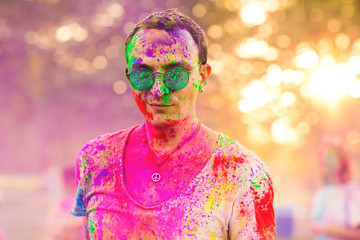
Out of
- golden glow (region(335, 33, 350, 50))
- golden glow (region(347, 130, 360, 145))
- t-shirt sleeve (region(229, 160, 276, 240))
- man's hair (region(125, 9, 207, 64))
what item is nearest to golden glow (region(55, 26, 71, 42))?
golden glow (region(335, 33, 350, 50))

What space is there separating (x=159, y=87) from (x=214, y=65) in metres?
12.7

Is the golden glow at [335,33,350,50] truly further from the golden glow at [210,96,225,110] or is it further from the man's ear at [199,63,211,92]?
the man's ear at [199,63,211,92]

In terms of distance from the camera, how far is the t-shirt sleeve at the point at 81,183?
226cm

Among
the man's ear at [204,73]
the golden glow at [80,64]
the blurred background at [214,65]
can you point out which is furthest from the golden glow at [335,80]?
the man's ear at [204,73]

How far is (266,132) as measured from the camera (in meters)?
16.4

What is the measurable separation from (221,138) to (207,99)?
13.3 meters

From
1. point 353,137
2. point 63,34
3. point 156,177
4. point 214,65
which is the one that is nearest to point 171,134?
point 156,177

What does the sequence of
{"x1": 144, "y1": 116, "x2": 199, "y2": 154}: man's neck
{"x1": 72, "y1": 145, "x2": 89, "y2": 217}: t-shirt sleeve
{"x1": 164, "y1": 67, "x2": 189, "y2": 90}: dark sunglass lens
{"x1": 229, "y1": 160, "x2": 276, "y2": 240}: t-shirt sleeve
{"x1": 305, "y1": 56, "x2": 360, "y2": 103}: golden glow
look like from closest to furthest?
{"x1": 229, "y1": 160, "x2": 276, "y2": 240}: t-shirt sleeve < {"x1": 164, "y1": 67, "x2": 189, "y2": 90}: dark sunglass lens < {"x1": 144, "y1": 116, "x2": 199, "y2": 154}: man's neck < {"x1": 72, "y1": 145, "x2": 89, "y2": 217}: t-shirt sleeve < {"x1": 305, "y1": 56, "x2": 360, "y2": 103}: golden glow

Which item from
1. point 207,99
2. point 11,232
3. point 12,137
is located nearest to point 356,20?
point 207,99

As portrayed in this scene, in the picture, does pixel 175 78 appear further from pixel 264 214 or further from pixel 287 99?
pixel 287 99

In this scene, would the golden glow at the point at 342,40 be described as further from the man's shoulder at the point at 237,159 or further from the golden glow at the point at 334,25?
the man's shoulder at the point at 237,159

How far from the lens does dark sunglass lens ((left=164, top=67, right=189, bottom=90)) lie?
205cm

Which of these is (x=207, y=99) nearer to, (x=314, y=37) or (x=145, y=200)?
(x=314, y=37)

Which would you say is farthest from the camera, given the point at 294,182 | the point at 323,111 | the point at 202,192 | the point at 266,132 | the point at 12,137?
the point at 294,182
